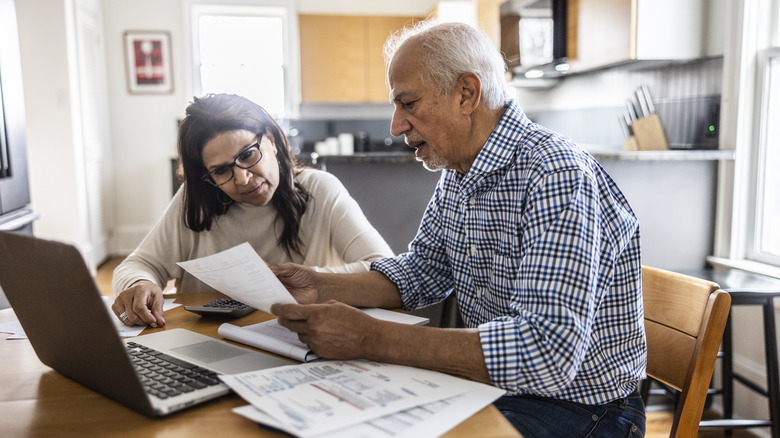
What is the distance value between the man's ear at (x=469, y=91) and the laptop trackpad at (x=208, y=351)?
24.4 inches

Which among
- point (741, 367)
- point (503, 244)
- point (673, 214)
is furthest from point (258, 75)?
point (503, 244)

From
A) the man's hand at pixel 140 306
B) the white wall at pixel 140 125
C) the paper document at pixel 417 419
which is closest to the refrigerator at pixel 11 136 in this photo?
the man's hand at pixel 140 306

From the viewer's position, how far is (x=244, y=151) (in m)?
1.62

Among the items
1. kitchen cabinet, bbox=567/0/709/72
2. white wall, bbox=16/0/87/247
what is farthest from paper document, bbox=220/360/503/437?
white wall, bbox=16/0/87/247

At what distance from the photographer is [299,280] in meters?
1.37

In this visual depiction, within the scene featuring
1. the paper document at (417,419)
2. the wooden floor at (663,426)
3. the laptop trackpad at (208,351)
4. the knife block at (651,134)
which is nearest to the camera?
the paper document at (417,419)

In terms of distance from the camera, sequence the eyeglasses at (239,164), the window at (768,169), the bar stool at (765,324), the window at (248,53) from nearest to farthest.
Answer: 1. the eyeglasses at (239,164)
2. the bar stool at (765,324)
3. the window at (768,169)
4. the window at (248,53)

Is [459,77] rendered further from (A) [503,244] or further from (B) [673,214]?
(B) [673,214]

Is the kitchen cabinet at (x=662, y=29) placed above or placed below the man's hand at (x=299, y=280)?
above

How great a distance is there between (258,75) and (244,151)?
15.9ft

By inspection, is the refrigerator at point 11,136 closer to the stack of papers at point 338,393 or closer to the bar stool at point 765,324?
the stack of papers at point 338,393

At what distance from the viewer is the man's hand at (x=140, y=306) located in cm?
125

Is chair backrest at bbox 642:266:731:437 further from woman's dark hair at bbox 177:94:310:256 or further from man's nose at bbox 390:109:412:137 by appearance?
woman's dark hair at bbox 177:94:310:256

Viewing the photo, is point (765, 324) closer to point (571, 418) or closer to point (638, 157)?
point (638, 157)
